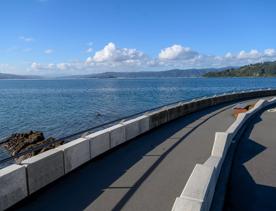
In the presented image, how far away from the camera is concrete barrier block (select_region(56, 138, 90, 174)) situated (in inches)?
314

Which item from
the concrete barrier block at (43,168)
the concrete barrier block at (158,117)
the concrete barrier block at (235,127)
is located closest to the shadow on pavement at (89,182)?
the concrete barrier block at (43,168)

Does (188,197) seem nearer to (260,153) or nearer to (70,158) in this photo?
(70,158)

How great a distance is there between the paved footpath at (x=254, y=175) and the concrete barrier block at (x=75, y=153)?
371cm

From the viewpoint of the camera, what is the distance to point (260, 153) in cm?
1090

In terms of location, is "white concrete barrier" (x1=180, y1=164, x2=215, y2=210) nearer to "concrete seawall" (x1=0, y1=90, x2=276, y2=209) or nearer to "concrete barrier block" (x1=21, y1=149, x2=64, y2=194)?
"concrete seawall" (x1=0, y1=90, x2=276, y2=209)

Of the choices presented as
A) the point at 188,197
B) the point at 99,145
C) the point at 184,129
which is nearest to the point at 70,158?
the point at 99,145

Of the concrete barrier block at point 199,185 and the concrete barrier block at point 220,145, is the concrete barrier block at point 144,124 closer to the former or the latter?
the concrete barrier block at point 220,145

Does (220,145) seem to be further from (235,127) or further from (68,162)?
(68,162)

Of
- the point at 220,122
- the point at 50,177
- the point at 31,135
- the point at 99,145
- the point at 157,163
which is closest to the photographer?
the point at 50,177

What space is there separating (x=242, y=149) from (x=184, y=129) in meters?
4.16

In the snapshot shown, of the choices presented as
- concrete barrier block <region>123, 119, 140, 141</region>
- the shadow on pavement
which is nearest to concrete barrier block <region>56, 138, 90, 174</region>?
the shadow on pavement

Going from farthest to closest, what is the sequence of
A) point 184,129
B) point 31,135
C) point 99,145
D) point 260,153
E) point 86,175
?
point 31,135 → point 184,129 → point 260,153 → point 99,145 → point 86,175

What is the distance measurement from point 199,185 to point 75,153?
13.1 ft

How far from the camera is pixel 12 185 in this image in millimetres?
6133
